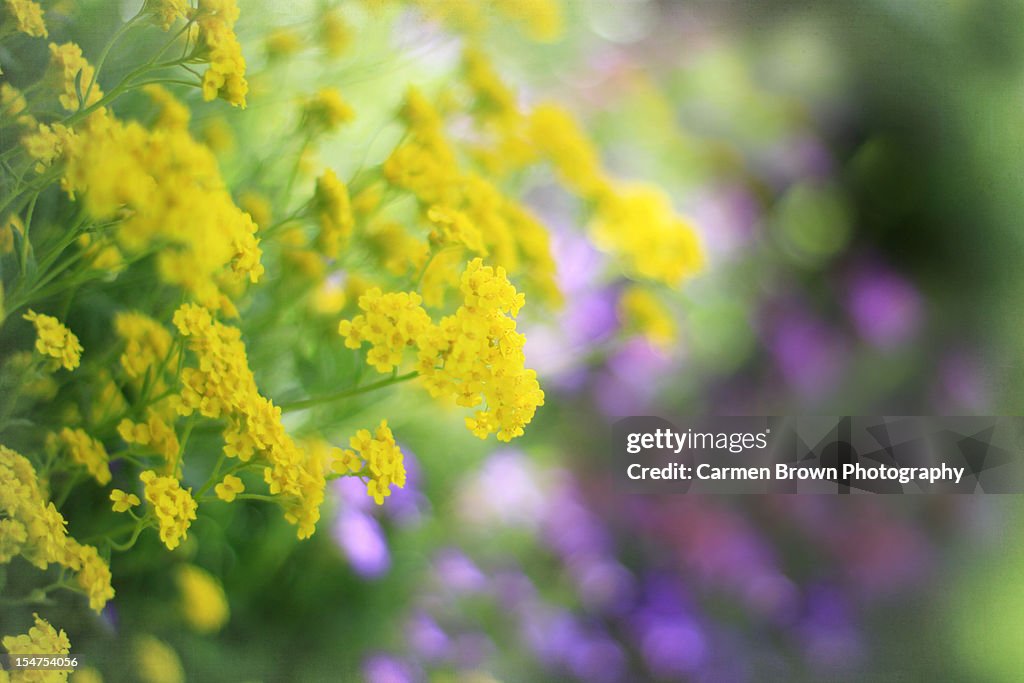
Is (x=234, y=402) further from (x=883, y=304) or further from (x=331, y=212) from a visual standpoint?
(x=883, y=304)

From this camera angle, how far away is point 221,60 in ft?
2.55

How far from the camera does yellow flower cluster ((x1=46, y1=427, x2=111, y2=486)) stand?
2.76ft

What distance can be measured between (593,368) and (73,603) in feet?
1.99

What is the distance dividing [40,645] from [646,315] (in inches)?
28.7

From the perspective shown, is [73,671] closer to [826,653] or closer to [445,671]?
[445,671]

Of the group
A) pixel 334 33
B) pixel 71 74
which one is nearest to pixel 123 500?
pixel 71 74

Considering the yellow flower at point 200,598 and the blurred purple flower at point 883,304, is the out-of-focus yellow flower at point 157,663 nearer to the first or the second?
the yellow flower at point 200,598

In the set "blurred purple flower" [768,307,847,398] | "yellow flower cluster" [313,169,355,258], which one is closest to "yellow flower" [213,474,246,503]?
"yellow flower cluster" [313,169,355,258]

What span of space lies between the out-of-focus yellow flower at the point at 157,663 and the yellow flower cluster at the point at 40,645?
7cm

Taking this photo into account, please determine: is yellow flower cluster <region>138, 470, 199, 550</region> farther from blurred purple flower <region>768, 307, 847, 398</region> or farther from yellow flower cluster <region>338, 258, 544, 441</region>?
blurred purple flower <region>768, 307, 847, 398</region>

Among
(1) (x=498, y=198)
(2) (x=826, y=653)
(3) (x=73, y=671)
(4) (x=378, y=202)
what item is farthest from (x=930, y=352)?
(3) (x=73, y=671)

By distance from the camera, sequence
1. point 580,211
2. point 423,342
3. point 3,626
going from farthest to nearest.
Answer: point 580,211 < point 3,626 < point 423,342

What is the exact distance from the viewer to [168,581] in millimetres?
945

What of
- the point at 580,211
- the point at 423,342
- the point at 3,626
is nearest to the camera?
the point at 423,342
